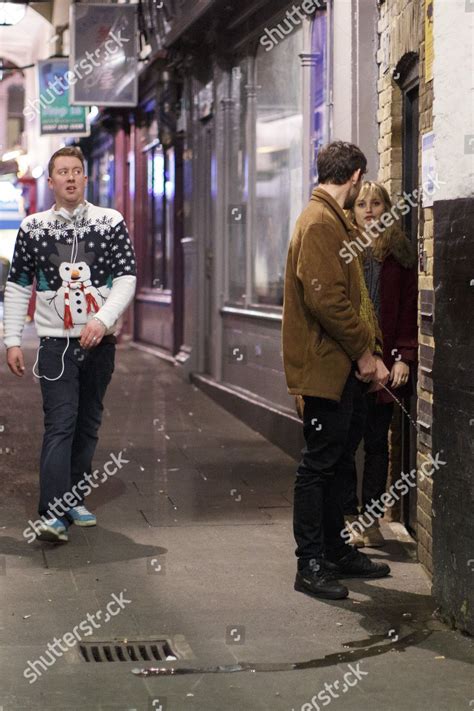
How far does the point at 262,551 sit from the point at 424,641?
171 centimetres

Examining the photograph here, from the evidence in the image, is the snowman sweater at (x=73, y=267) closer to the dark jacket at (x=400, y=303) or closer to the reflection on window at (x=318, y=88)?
the dark jacket at (x=400, y=303)

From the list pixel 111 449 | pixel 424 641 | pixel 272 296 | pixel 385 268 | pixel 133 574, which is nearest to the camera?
pixel 424 641

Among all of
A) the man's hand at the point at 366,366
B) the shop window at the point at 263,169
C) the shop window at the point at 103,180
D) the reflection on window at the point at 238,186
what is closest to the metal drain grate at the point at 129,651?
the man's hand at the point at 366,366

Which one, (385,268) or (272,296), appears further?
(272,296)

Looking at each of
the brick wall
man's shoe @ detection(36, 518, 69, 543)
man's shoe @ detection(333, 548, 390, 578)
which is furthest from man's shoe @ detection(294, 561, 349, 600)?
man's shoe @ detection(36, 518, 69, 543)

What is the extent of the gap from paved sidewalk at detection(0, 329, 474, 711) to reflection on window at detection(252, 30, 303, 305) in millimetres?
2676

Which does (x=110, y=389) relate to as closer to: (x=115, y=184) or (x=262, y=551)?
(x=262, y=551)

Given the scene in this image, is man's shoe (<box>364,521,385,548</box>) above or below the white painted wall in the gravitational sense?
below

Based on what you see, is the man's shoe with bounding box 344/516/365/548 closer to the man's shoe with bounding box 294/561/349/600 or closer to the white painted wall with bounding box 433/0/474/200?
the man's shoe with bounding box 294/561/349/600

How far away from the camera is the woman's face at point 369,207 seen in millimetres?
6863

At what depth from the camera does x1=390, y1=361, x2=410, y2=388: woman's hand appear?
6781 mm

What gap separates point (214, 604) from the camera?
19.2 feet

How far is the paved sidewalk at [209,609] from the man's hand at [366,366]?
1024 mm

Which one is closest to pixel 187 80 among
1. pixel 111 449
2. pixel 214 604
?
pixel 111 449
